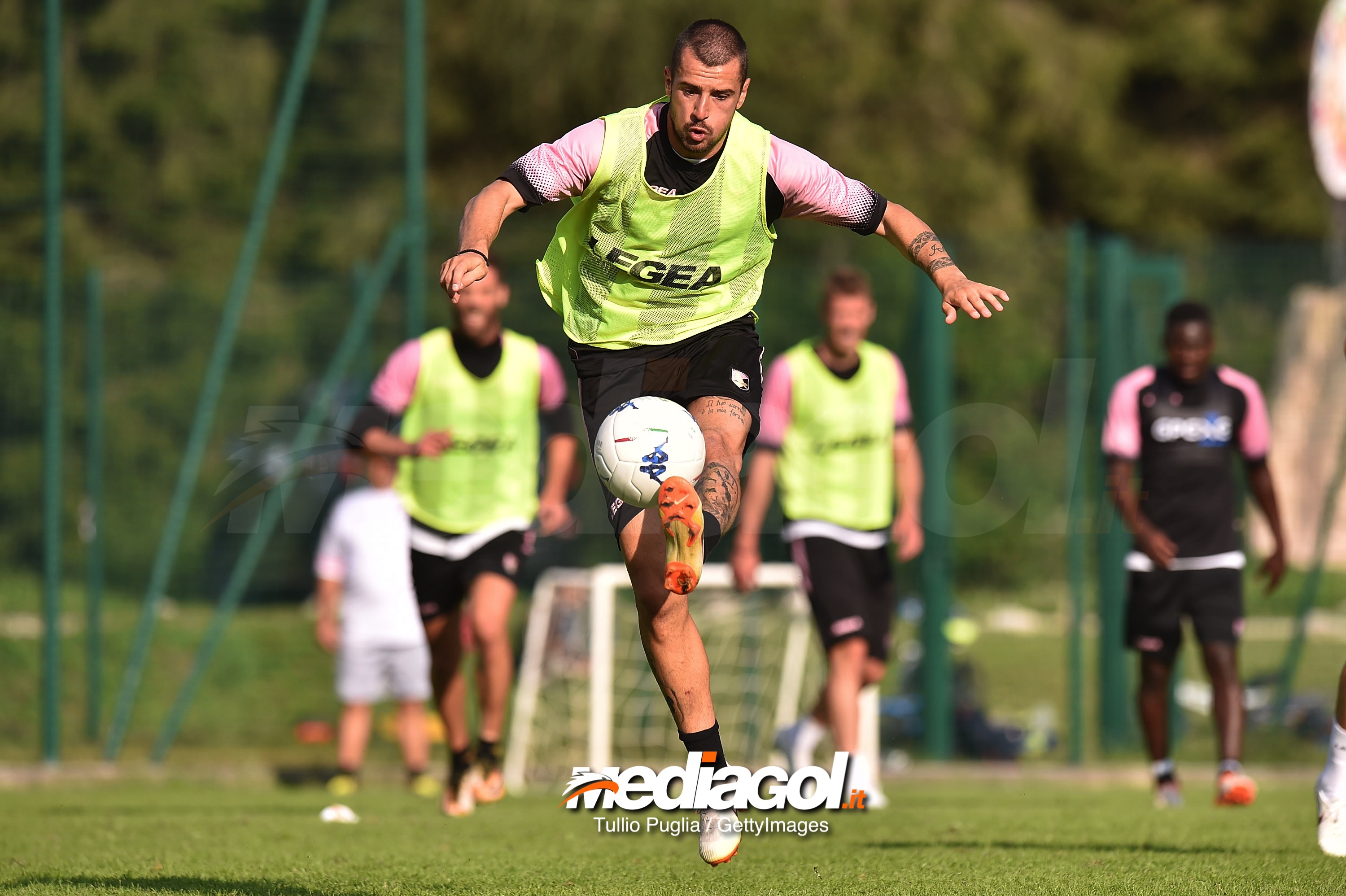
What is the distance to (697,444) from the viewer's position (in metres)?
5.10

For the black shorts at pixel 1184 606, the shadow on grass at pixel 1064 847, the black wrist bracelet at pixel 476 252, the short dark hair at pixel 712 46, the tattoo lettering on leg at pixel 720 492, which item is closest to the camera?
the black wrist bracelet at pixel 476 252

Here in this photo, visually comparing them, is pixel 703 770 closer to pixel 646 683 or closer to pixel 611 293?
pixel 611 293

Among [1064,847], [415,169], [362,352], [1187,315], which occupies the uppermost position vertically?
[415,169]

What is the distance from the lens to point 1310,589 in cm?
1185

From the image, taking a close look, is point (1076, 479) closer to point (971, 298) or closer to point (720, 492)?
point (971, 298)

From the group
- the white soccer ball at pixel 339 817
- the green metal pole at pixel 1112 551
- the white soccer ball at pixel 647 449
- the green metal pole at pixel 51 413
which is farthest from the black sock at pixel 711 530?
the green metal pole at pixel 51 413

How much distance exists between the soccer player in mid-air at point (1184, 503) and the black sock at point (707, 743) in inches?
162

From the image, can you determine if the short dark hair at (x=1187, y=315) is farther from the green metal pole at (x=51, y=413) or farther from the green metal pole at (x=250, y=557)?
the green metal pole at (x=51, y=413)

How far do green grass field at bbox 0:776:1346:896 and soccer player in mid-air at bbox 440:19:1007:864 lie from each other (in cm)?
73

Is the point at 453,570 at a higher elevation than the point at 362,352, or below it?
below

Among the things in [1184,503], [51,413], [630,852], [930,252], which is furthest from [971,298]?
[51,413]

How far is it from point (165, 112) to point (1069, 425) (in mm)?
6655

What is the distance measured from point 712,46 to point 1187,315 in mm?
4513

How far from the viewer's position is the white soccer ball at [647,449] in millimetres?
5012
